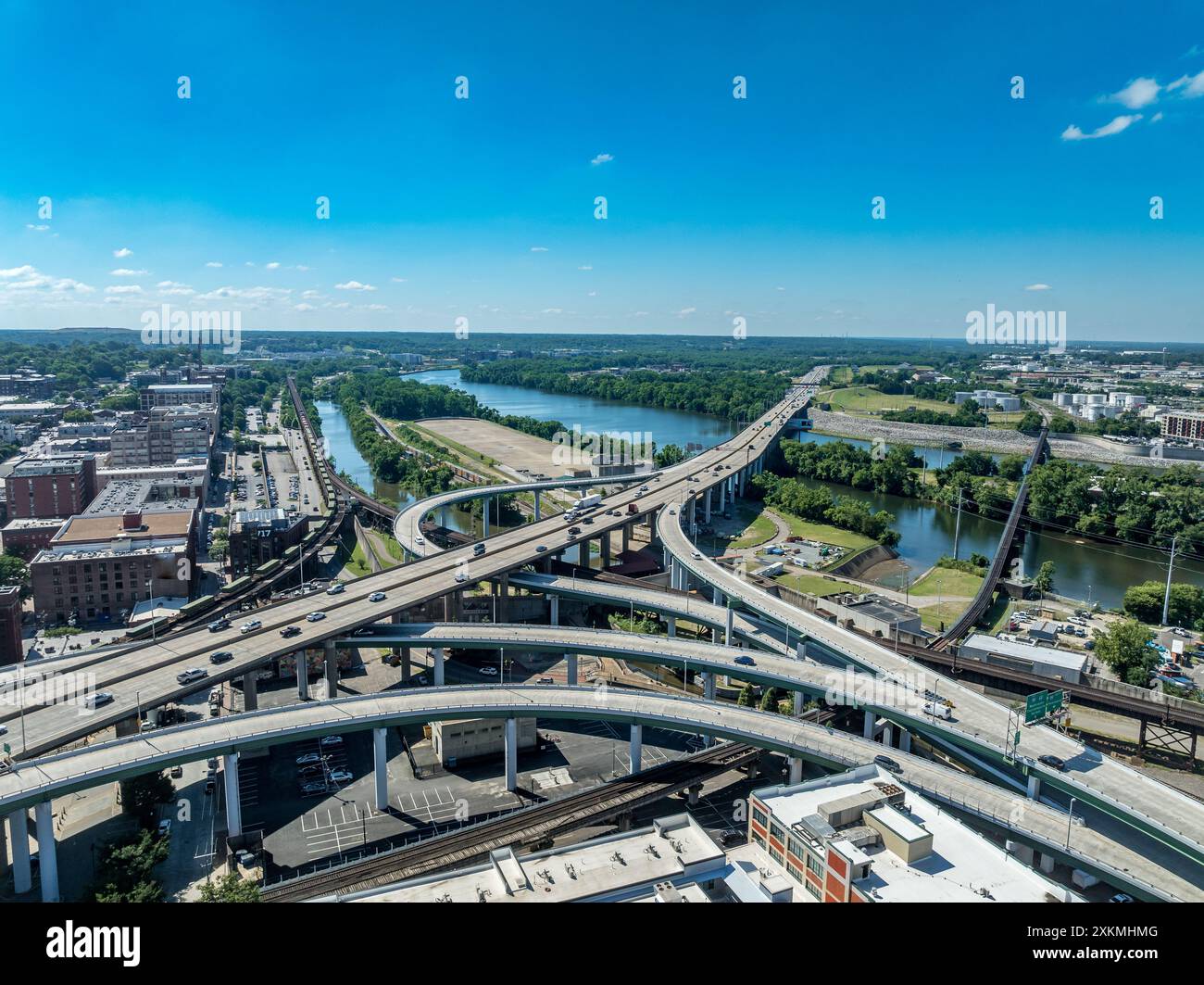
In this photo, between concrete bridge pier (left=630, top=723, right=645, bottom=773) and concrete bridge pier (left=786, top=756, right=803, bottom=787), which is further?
concrete bridge pier (left=630, top=723, right=645, bottom=773)

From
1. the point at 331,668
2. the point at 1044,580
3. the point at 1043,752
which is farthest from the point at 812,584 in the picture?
the point at 331,668

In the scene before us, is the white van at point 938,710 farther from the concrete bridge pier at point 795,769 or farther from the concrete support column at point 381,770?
the concrete support column at point 381,770

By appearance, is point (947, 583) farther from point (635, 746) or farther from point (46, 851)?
point (46, 851)

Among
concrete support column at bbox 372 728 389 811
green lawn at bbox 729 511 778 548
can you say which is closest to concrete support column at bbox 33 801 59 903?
concrete support column at bbox 372 728 389 811

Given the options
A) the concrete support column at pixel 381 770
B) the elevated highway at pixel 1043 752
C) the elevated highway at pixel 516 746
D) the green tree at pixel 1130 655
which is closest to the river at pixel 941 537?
the green tree at pixel 1130 655

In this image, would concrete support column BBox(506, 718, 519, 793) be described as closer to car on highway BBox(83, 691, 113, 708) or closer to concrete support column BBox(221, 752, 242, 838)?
concrete support column BBox(221, 752, 242, 838)
